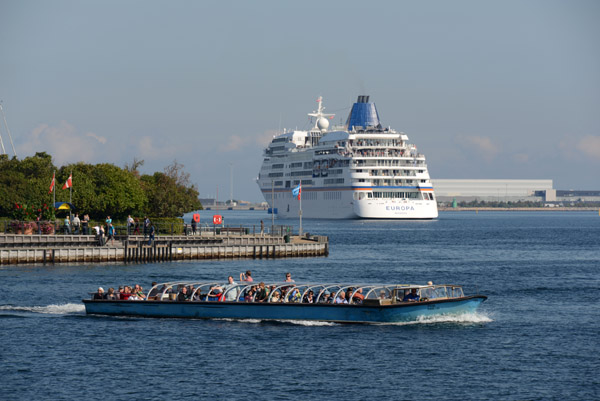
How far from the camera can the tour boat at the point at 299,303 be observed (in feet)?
133

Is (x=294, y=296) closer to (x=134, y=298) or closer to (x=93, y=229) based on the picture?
(x=134, y=298)

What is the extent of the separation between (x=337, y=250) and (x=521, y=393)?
64.1 m

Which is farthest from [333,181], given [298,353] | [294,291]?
[298,353]

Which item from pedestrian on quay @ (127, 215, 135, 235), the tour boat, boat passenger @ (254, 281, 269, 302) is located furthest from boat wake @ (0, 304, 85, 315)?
pedestrian on quay @ (127, 215, 135, 235)

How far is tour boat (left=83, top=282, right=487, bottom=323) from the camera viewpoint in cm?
4066

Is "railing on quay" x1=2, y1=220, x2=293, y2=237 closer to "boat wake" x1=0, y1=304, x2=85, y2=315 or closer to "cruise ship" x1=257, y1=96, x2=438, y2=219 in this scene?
"boat wake" x1=0, y1=304, x2=85, y2=315

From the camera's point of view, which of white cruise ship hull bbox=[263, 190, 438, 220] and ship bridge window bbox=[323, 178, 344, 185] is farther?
ship bridge window bbox=[323, 178, 344, 185]

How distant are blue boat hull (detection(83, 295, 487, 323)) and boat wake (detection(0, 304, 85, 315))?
10.6 feet

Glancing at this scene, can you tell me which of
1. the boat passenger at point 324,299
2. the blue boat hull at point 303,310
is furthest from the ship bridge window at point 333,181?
the boat passenger at point 324,299

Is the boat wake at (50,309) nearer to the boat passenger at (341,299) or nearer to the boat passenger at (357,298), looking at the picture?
the boat passenger at (341,299)

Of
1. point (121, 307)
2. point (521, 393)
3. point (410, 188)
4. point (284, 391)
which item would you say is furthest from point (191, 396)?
point (410, 188)

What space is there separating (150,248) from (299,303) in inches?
1420

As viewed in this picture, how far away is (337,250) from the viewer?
9406 centimetres

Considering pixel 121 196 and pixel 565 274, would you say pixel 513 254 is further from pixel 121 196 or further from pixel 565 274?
pixel 121 196
